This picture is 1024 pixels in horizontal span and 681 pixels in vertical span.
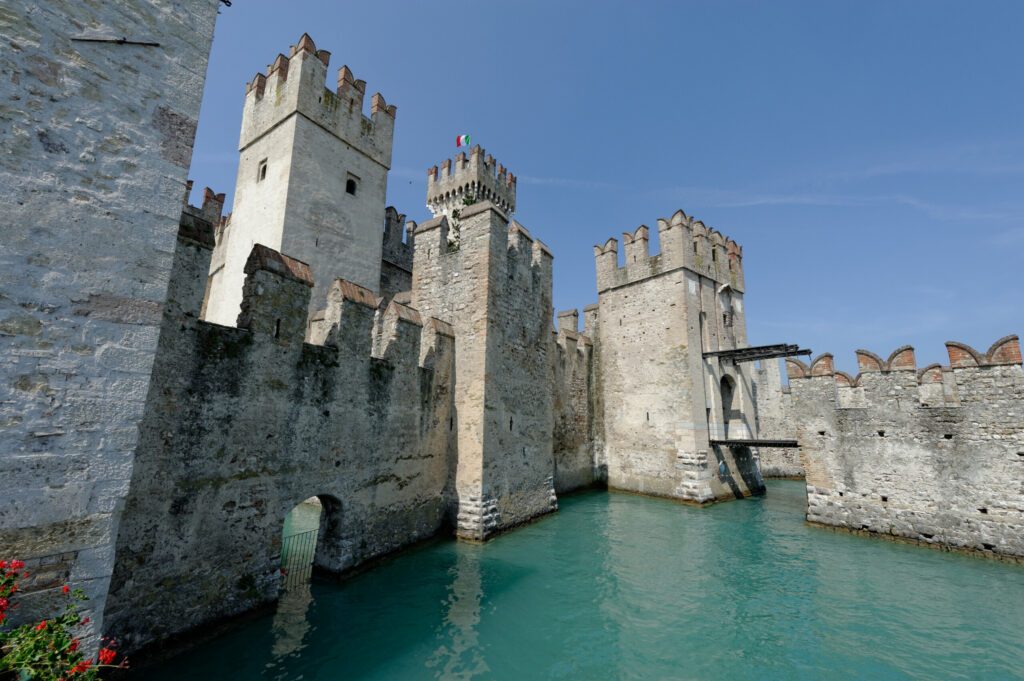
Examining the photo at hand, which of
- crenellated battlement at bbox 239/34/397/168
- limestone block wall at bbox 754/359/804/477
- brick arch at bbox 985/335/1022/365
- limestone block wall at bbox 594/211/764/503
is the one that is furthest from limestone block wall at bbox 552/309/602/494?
brick arch at bbox 985/335/1022/365

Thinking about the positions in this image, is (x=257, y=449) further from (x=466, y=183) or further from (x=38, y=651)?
(x=466, y=183)

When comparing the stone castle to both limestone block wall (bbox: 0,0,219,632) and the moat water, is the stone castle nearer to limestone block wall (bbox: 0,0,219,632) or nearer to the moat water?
limestone block wall (bbox: 0,0,219,632)

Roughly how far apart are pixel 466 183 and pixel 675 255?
48.3ft

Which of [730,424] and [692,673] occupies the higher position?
[730,424]

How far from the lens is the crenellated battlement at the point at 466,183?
27188 millimetres

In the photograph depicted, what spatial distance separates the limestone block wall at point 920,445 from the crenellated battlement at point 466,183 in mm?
20389

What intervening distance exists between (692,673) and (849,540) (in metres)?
8.48

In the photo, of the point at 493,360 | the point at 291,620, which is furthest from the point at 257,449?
the point at 493,360

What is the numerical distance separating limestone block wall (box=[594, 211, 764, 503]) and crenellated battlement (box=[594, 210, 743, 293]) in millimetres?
47

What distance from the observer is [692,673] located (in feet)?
18.6

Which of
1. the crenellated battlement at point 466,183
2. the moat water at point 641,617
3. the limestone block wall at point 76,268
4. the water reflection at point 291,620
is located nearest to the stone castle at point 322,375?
the limestone block wall at point 76,268

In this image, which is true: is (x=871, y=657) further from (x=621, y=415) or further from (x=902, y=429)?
(x=621, y=415)

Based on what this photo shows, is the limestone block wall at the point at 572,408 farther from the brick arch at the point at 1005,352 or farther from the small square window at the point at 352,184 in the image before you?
the brick arch at the point at 1005,352

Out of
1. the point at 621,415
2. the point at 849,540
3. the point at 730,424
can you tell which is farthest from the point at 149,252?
the point at 730,424
